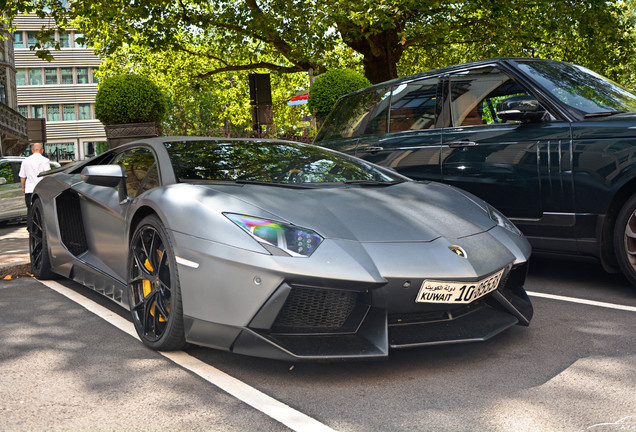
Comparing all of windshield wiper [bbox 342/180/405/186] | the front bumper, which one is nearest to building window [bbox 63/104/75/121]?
windshield wiper [bbox 342/180/405/186]

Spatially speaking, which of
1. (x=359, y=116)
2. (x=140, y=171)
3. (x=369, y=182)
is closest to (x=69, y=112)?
(x=359, y=116)

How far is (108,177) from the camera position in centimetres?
438

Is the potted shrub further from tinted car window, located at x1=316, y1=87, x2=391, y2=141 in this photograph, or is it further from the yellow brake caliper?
the yellow brake caliper

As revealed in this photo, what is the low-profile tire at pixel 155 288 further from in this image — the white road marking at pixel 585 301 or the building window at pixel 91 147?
the building window at pixel 91 147

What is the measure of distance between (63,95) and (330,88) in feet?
203

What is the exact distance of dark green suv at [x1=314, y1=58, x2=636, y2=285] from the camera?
475 centimetres

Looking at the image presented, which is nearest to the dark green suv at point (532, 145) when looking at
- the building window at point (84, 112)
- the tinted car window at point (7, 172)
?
the tinted car window at point (7, 172)

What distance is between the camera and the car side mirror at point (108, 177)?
433 centimetres

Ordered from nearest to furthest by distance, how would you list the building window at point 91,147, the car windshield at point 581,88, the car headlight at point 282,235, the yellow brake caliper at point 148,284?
the car headlight at point 282,235 < the yellow brake caliper at point 148,284 < the car windshield at point 581,88 < the building window at point 91,147

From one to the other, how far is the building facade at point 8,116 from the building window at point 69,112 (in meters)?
19.1

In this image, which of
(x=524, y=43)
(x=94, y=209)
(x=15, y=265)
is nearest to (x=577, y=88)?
(x=94, y=209)

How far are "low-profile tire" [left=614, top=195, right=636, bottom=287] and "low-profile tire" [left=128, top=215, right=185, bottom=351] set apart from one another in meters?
2.89

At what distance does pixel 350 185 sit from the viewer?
4.22 m

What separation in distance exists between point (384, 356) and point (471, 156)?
9.42 feet
